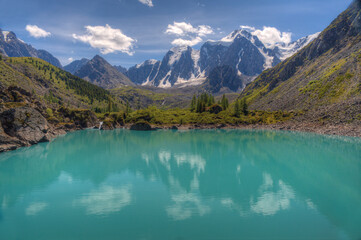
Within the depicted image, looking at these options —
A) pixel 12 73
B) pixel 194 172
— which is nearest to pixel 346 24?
pixel 194 172

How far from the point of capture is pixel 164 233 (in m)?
18.1

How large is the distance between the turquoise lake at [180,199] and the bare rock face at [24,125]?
1433 cm

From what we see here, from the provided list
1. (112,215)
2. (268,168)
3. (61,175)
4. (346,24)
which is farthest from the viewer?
(346,24)

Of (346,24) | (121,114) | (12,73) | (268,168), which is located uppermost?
(346,24)

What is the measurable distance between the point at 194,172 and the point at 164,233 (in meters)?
21.6

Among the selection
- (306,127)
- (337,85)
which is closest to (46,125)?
(306,127)

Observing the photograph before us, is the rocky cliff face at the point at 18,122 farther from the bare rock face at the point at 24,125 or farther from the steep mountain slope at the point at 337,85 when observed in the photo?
the steep mountain slope at the point at 337,85

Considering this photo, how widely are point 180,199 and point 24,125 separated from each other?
2426 inches

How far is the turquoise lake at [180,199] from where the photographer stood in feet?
61.4

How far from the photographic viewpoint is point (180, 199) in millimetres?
26125

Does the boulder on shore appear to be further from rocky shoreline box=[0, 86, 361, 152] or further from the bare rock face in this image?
the bare rock face

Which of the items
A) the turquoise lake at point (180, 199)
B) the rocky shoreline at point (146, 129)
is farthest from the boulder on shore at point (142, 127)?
the turquoise lake at point (180, 199)

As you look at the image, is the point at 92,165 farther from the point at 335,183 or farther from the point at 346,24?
the point at 346,24

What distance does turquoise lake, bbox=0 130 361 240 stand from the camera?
61.4 ft
